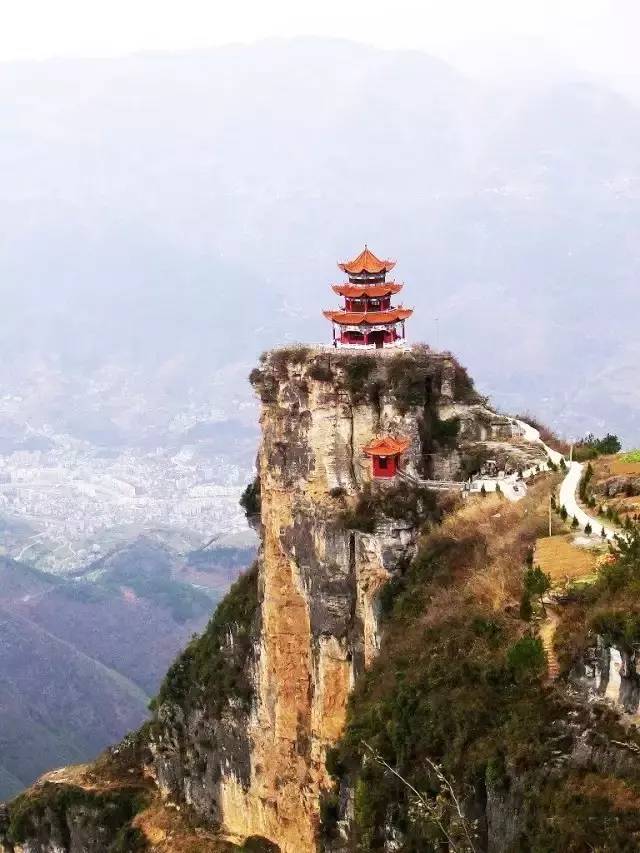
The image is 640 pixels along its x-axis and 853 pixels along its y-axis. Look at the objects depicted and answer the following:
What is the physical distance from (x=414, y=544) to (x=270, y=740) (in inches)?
366

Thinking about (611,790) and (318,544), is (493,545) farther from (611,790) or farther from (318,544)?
(611,790)

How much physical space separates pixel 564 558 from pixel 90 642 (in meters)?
95.1

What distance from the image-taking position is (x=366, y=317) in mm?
36188

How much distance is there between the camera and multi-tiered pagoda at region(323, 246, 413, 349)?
36344 mm

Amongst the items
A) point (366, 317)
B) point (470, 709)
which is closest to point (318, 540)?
point (366, 317)

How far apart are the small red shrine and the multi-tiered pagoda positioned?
159 inches

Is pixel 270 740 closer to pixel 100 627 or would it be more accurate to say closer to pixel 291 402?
pixel 291 402

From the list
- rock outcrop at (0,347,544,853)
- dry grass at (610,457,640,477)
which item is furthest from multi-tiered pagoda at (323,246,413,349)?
dry grass at (610,457,640,477)

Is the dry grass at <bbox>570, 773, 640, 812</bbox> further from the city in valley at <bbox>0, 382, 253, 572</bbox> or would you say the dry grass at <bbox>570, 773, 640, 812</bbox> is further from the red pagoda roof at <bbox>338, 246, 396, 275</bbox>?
the city in valley at <bbox>0, 382, 253, 572</bbox>

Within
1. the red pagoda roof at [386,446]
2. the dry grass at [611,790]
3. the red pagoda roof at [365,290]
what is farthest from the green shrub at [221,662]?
the dry grass at [611,790]

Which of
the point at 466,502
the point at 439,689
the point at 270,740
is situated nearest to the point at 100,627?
the point at 270,740

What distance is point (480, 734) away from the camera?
21.2 meters

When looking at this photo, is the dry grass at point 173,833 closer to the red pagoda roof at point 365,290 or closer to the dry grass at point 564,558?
the red pagoda roof at point 365,290

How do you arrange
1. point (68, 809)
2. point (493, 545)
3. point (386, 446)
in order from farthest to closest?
point (68, 809)
point (386, 446)
point (493, 545)
